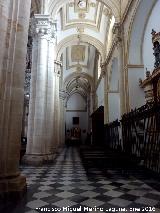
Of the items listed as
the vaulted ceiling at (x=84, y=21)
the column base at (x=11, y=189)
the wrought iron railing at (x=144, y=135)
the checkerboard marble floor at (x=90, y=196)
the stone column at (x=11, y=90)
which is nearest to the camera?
the checkerboard marble floor at (x=90, y=196)

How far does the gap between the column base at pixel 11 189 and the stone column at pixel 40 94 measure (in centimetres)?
432

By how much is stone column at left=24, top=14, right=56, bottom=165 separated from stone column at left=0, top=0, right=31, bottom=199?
4.33 metres

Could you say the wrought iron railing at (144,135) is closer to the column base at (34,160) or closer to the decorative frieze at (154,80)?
the decorative frieze at (154,80)

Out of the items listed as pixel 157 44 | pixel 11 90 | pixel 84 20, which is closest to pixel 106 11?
pixel 84 20

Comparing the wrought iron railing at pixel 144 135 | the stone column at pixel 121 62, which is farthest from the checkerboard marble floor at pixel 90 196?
the stone column at pixel 121 62

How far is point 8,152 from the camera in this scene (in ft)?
12.1

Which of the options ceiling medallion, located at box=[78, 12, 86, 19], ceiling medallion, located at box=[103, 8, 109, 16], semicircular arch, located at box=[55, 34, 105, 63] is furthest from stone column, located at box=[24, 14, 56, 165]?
semicircular arch, located at box=[55, 34, 105, 63]

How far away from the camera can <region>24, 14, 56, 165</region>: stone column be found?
8219 millimetres

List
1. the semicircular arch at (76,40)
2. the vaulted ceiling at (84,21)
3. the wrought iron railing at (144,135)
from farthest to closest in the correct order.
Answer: the semicircular arch at (76,40), the vaulted ceiling at (84,21), the wrought iron railing at (144,135)

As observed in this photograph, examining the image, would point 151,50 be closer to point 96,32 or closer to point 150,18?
point 150,18

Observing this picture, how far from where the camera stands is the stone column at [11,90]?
363 cm

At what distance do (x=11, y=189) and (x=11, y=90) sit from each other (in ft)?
5.53

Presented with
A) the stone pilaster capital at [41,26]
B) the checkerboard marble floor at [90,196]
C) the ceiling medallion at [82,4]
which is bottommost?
the checkerboard marble floor at [90,196]

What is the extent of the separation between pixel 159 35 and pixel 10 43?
625 cm
